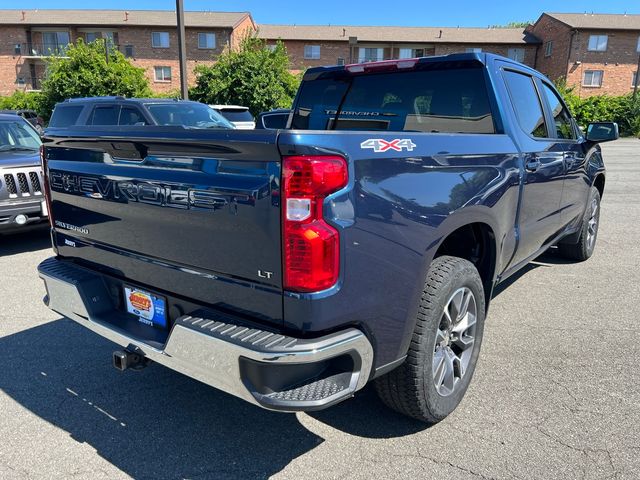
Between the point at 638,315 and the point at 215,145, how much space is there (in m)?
3.98

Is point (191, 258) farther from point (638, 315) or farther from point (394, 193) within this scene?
point (638, 315)

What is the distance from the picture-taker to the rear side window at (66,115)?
Answer: 10.2m

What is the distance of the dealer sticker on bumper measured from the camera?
8.25ft

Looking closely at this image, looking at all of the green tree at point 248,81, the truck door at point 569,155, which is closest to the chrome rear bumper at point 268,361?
the truck door at point 569,155

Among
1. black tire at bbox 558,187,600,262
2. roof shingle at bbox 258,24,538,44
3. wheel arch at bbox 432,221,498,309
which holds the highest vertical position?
roof shingle at bbox 258,24,538,44

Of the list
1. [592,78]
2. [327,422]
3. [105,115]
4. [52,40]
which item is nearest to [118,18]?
[52,40]

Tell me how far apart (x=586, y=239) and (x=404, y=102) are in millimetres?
3375

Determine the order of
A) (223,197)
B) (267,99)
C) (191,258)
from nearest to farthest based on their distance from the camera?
1. (223,197)
2. (191,258)
3. (267,99)

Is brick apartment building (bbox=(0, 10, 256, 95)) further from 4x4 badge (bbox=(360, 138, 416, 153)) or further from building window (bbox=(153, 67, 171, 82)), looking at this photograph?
4x4 badge (bbox=(360, 138, 416, 153))

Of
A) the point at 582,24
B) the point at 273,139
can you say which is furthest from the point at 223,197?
the point at 582,24

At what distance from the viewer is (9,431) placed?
2777 millimetres

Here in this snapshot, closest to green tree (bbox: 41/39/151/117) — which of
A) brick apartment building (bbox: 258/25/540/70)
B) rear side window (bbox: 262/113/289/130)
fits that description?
brick apartment building (bbox: 258/25/540/70)

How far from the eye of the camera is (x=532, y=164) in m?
3.54

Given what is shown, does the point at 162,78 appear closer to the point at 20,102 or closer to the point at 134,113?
the point at 20,102
